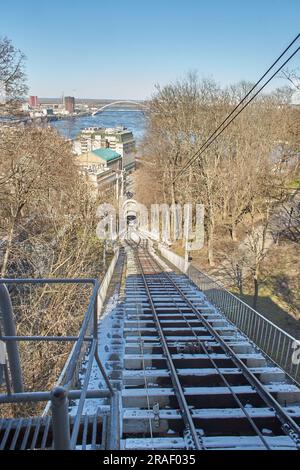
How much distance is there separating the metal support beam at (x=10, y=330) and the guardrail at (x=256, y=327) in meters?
4.47

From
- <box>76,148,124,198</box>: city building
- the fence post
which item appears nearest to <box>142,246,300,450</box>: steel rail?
the fence post

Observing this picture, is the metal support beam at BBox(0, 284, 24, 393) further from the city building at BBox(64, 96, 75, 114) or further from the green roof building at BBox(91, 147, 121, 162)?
the city building at BBox(64, 96, 75, 114)

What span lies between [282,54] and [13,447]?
21.1 feet

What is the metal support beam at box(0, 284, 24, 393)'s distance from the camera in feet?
10.5

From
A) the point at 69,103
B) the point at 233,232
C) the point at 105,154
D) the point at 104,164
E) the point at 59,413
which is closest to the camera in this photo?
the point at 59,413

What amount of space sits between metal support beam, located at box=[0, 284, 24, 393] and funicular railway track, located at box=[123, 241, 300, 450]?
153cm

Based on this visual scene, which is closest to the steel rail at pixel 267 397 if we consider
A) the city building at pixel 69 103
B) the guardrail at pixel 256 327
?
the guardrail at pixel 256 327

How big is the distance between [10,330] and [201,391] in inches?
126

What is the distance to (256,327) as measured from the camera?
1034cm

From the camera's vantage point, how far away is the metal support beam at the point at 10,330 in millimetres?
3203

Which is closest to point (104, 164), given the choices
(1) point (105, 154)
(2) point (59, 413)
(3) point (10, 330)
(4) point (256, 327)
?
(1) point (105, 154)

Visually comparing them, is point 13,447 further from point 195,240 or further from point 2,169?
point 195,240

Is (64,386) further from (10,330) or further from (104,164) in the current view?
(104,164)
